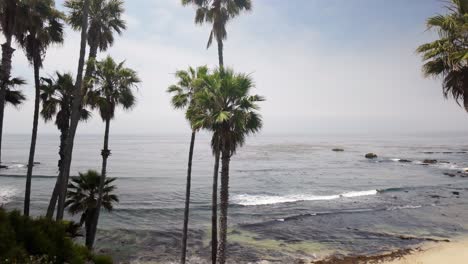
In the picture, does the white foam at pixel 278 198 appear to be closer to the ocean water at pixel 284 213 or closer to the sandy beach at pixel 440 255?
the ocean water at pixel 284 213

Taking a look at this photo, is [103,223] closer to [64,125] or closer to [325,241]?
[64,125]

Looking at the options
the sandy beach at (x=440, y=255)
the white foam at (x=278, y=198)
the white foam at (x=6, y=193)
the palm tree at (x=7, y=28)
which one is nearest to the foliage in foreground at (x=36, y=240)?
the palm tree at (x=7, y=28)

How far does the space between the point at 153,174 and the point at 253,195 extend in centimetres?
2856

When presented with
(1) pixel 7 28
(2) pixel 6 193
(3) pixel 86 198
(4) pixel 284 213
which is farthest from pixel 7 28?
(2) pixel 6 193

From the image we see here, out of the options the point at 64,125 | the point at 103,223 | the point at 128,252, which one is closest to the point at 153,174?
the point at 103,223

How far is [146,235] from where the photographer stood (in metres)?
27.1

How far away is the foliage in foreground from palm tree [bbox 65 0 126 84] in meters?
11.3

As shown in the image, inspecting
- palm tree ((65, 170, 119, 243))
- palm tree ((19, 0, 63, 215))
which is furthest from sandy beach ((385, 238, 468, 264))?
palm tree ((19, 0, 63, 215))

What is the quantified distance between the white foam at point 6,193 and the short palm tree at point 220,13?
113ft

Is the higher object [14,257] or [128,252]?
[14,257]

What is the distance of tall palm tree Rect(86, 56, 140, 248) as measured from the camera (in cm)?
1627

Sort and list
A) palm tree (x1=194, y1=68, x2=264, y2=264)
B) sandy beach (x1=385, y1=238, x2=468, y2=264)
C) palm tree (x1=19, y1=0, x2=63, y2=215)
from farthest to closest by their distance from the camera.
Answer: sandy beach (x1=385, y1=238, x2=468, y2=264), palm tree (x1=19, y1=0, x2=63, y2=215), palm tree (x1=194, y1=68, x2=264, y2=264)

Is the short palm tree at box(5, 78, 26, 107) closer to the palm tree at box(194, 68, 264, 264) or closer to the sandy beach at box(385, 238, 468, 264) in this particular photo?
the palm tree at box(194, 68, 264, 264)

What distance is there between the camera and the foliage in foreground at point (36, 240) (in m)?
7.46
